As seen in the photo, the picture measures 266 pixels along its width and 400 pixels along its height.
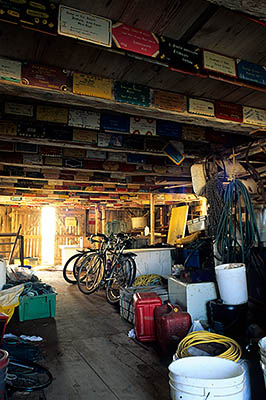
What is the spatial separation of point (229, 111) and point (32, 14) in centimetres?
191

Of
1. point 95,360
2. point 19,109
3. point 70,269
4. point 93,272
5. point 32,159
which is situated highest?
point 19,109

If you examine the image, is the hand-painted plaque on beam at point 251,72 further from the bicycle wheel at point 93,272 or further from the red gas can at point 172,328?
the bicycle wheel at point 93,272

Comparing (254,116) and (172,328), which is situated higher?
(254,116)

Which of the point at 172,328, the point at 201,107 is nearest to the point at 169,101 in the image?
the point at 201,107

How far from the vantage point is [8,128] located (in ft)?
10.6

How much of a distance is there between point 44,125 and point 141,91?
150 centimetres

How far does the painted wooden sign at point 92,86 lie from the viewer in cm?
219

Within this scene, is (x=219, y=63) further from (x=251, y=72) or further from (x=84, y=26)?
(x=84, y=26)

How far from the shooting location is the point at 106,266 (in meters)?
6.02

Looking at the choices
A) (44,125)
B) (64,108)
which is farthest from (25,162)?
(64,108)

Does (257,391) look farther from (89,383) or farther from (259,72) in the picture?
(259,72)

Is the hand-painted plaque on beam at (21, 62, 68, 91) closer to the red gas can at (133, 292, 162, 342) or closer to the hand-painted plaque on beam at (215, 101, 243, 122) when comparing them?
the hand-painted plaque on beam at (215, 101, 243, 122)

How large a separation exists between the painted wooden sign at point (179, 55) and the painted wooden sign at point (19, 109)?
157 centimetres

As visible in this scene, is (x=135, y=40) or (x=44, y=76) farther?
(x=44, y=76)
